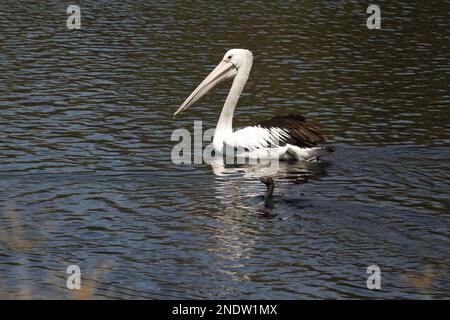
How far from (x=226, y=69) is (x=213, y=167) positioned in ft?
7.80

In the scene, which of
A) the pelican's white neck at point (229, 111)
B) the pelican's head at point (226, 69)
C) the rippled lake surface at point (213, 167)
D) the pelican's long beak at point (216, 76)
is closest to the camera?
the rippled lake surface at point (213, 167)

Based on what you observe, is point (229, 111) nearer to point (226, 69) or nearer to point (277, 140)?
point (226, 69)

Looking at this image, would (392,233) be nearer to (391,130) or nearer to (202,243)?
(202,243)

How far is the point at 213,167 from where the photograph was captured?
14305mm

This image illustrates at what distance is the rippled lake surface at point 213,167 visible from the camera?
10023 millimetres

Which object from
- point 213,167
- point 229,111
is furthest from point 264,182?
point 229,111

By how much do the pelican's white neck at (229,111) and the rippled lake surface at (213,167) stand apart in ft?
2.59

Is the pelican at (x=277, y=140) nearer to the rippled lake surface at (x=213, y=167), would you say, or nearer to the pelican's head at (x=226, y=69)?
the rippled lake surface at (x=213, y=167)

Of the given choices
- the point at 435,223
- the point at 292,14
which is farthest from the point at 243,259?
the point at 292,14

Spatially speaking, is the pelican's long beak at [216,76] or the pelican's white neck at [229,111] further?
the pelican's long beak at [216,76]

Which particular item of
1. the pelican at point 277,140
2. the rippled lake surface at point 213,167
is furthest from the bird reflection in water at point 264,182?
the pelican at point 277,140

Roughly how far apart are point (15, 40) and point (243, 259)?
1302 cm

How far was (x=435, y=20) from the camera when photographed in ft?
81.8

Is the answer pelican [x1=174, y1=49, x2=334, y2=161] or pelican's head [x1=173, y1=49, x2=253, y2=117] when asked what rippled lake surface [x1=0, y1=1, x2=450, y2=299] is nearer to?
pelican [x1=174, y1=49, x2=334, y2=161]
